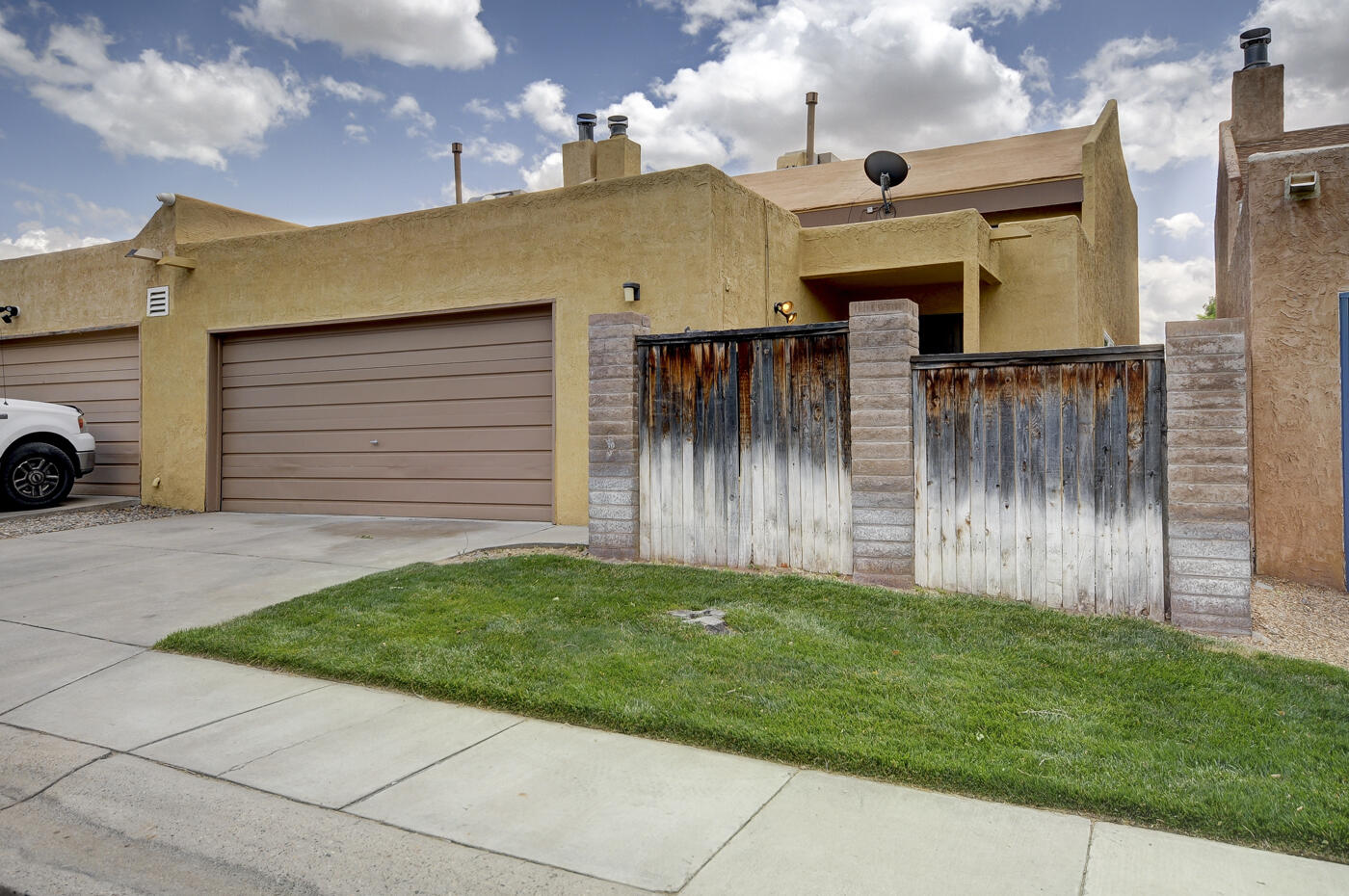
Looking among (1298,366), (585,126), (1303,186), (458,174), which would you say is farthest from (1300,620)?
(458,174)

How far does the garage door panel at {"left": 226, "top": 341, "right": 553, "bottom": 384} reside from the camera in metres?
10.8

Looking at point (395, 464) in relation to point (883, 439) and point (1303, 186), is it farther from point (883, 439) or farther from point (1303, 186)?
point (1303, 186)

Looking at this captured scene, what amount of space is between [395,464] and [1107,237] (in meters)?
12.4

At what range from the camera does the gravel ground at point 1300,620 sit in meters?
5.61

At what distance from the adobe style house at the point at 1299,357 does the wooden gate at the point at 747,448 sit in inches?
157

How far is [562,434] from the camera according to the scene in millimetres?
10320

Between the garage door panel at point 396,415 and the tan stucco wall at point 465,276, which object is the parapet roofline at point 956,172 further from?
the garage door panel at point 396,415

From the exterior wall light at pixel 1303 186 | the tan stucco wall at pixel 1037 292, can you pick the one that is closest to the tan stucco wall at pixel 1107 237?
the tan stucco wall at pixel 1037 292

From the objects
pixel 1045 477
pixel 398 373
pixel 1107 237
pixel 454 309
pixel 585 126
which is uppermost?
pixel 585 126

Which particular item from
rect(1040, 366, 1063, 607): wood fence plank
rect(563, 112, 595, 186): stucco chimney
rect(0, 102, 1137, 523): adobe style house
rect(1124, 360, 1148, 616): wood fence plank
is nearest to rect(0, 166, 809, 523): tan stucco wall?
rect(0, 102, 1137, 523): adobe style house

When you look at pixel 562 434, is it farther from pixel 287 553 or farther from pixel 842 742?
pixel 842 742

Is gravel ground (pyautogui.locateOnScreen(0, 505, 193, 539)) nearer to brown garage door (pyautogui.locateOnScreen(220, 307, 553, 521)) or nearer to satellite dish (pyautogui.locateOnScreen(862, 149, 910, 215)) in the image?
brown garage door (pyautogui.locateOnScreen(220, 307, 553, 521))

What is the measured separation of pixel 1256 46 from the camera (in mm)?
13141

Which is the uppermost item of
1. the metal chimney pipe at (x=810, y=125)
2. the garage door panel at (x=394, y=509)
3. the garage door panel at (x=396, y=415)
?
the metal chimney pipe at (x=810, y=125)
